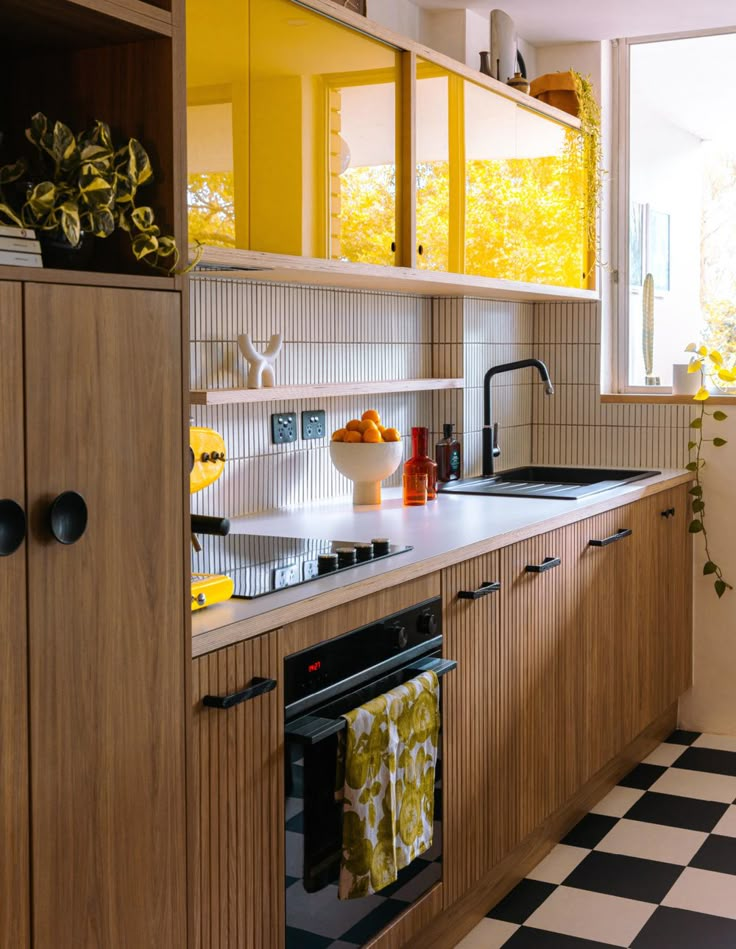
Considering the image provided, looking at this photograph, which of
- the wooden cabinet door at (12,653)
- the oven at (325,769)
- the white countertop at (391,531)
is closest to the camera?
the wooden cabinet door at (12,653)

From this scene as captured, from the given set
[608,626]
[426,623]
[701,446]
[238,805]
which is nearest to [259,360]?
[426,623]

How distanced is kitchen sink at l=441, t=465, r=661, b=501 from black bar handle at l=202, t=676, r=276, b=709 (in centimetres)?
158

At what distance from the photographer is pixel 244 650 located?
5.80ft

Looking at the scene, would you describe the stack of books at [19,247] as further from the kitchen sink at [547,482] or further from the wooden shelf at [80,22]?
the kitchen sink at [547,482]

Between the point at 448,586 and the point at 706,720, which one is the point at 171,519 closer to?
the point at 448,586

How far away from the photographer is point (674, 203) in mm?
4137

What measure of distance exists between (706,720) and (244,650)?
2.74 metres

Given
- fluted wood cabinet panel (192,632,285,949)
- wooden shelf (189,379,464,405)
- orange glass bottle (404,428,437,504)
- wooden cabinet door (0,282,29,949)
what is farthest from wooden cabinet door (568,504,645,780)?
wooden cabinet door (0,282,29,949)

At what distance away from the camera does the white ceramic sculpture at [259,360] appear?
2.69 metres

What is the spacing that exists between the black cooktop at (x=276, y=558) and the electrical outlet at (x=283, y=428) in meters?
0.52

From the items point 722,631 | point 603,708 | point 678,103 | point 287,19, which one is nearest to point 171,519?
point 287,19

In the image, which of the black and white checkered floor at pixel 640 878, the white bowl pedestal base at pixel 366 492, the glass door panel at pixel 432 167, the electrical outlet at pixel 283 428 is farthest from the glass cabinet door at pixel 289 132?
the black and white checkered floor at pixel 640 878

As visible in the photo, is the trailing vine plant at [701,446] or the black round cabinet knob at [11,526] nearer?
the black round cabinet knob at [11,526]

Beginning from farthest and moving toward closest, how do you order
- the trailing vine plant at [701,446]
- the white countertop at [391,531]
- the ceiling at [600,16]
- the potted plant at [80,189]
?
the trailing vine plant at [701,446]
the ceiling at [600,16]
the white countertop at [391,531]
the potted plant at [80,189]
